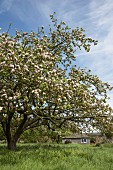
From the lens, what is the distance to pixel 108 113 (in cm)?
2088

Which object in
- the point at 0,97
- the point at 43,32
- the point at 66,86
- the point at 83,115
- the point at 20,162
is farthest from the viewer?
the point at 43,32

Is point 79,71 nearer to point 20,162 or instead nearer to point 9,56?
point 9,56

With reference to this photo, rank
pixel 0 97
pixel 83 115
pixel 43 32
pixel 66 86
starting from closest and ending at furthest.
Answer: pixel 0 97 → pixel 66 86 → pixel 83 115 → pixel 43 32

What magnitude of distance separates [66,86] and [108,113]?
7.23 meters

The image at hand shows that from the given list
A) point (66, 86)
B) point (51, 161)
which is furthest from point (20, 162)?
point (66, 86)

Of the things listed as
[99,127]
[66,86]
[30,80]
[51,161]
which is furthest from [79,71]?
[51,161]

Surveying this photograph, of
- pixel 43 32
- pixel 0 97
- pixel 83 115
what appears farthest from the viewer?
pixel 43 32

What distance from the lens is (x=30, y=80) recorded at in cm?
1409

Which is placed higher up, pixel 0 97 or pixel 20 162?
pixel 0 97

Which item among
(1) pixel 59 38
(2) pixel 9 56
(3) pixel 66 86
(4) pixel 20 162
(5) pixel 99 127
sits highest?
(1) pixel 59 38

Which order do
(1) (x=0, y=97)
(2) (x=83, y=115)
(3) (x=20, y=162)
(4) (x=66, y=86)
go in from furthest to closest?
1. (2) (x=83, y=115)
2. (4) (x=66, y=86)
3. (1) (x=0, y=97)
4. (3) (x=20, y=162)

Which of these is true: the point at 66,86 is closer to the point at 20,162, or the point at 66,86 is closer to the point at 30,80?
the point at 30,80

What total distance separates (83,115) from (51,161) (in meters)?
8.94

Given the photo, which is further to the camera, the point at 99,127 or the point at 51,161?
the point at 99,127
